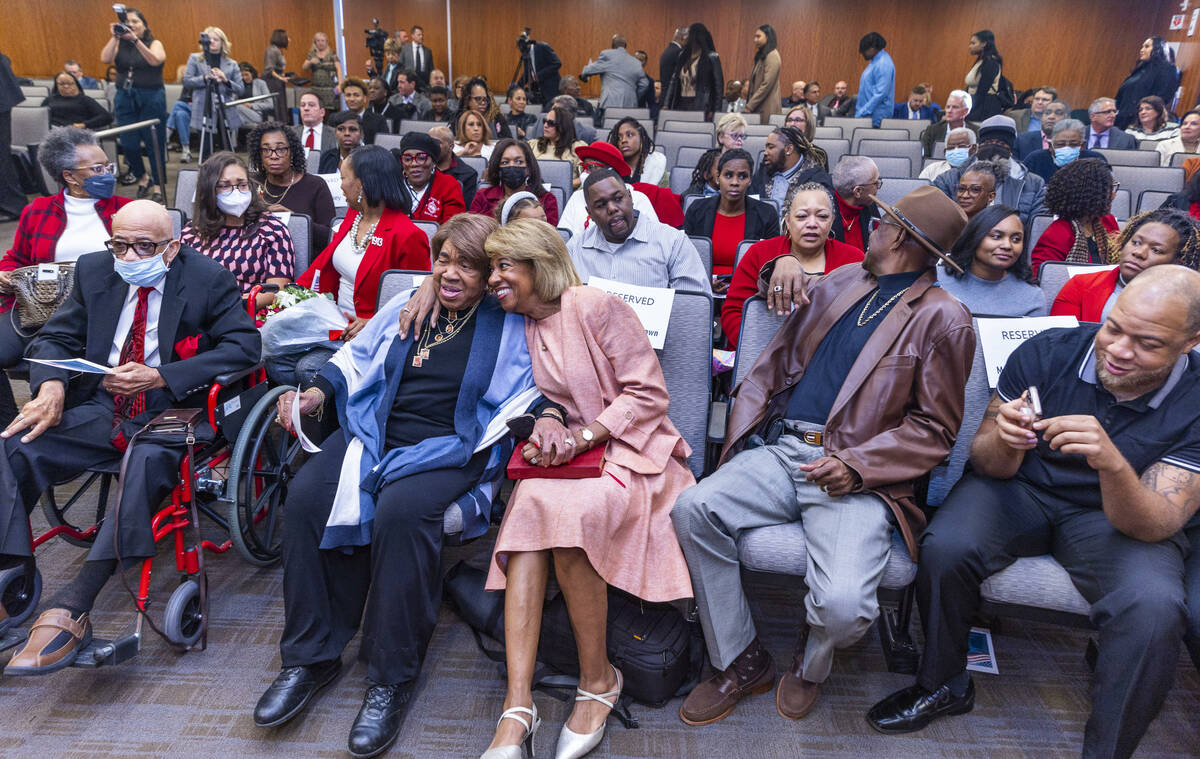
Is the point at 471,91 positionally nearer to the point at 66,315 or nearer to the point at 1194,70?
the point at 66,315

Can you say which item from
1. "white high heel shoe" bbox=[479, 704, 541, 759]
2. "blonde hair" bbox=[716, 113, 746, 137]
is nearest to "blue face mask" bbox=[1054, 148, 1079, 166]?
"blonde hair" bbox=[716, 113, 746, 137]

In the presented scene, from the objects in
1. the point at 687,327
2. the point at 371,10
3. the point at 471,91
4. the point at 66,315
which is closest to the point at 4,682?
the point at 66,315

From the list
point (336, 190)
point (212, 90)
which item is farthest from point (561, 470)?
point (212, 90)

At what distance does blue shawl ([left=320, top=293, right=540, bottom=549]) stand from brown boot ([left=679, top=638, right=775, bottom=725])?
2.45 ft

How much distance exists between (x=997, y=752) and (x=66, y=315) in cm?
305

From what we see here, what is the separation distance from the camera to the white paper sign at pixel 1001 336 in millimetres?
2277

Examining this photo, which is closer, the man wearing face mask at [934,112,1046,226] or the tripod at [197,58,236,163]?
the man wearing face mask at [934,112,1046,226]

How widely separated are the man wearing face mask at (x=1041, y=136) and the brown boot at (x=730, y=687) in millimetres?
5457

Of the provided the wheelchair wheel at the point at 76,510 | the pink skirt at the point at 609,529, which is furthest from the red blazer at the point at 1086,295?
the wheelchair wheel at the point at 76,510

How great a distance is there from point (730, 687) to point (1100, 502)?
1.09 metres

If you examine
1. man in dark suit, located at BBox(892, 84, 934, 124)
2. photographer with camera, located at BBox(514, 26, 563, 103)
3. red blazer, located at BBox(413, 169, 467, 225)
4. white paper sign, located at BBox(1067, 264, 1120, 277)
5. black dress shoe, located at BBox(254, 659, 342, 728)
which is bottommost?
black dress shoe, located at BBox(254, 659, 342, 728)

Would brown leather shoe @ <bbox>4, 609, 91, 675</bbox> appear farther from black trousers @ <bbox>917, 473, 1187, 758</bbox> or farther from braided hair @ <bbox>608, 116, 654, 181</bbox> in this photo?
braided hair @ <bbox>608, 116, 654, 181</bbox>

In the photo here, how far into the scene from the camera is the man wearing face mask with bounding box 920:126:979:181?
17.3 feet

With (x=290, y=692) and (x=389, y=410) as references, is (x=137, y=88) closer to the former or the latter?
(x=389, y=410)
